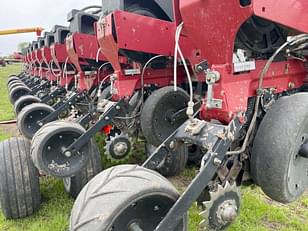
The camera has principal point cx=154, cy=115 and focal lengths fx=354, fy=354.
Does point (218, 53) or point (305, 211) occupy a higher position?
point (218, 53)

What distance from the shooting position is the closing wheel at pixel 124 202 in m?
1.38

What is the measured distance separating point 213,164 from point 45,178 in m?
2.41

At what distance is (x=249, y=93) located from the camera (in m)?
1.85

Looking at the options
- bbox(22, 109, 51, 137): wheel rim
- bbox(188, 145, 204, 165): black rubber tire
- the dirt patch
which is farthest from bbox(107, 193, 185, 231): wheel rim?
the dirt patch

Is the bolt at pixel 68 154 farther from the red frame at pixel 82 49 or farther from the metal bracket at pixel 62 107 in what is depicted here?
the red frame at pixel 82 49

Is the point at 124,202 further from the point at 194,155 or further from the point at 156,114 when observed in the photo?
the point at 194,155

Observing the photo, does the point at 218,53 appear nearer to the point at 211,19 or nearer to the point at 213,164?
the point at 211,19

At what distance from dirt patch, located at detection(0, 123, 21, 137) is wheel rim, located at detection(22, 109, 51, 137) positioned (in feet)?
6.01

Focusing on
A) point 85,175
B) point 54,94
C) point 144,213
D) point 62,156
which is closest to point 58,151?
point 62,156

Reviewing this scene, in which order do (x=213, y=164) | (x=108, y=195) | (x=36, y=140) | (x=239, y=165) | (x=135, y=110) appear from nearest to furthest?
(x=108, y=195), (x=213, y=164), (x=239, y=165), (x=36, y=140), (x=135, y=110)

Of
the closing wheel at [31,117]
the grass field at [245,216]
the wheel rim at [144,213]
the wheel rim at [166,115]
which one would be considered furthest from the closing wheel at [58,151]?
the closing wheel at [31,117]

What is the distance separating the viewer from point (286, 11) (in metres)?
1.71

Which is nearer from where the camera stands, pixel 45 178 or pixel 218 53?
pixel 218 53

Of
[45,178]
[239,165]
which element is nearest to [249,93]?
[239,165]
